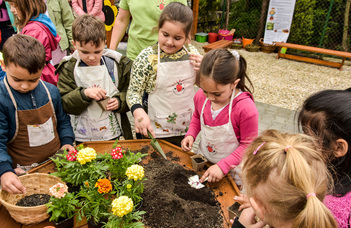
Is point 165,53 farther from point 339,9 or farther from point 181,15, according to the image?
point 339,9

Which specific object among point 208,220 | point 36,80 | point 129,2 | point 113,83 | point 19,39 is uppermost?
point 129,2

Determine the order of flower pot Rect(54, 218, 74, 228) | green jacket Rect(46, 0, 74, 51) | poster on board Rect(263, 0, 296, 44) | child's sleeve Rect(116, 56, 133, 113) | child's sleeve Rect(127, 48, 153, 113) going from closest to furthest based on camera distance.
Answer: flower pot Rect(54, 218, 74, 228), child's sleeve Rect(127, 48, 153, 113), child's sleeve Rect(116, 56, 133, 113), green jacket Rect(46, 0, 74, 51), poster on board Rect(263, 0, 296, 44)

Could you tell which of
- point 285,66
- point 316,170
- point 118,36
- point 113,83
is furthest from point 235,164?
point 285,66

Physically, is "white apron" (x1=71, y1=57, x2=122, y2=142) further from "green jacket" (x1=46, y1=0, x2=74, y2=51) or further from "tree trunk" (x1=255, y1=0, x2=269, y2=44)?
"tree trunk" (x1=255, y1=0, x2=269, y2=44)

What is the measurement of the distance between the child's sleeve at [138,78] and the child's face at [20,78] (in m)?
0.70

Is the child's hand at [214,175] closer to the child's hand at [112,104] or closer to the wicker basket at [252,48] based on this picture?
the child's hand at [112,104]

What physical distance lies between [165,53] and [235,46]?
836cm

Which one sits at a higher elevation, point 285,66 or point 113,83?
point 113,83

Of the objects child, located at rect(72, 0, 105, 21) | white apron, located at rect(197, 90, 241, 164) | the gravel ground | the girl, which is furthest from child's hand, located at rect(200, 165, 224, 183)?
child, located at rect(72, 0, 105, 21)

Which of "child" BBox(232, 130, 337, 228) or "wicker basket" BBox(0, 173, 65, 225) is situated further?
"wicker basket" BBox(0, 173, 65, 225)

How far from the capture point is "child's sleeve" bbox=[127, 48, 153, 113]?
209 centimetres

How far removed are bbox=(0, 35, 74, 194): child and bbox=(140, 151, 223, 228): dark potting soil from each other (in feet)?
2.34

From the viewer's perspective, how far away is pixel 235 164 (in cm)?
178

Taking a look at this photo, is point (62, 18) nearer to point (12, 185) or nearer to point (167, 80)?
point (167, 80)
